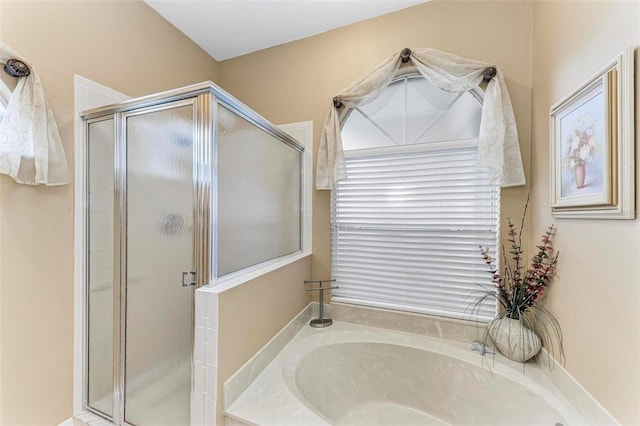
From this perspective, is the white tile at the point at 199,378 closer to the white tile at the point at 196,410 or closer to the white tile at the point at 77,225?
the white tile at the point at 196,410

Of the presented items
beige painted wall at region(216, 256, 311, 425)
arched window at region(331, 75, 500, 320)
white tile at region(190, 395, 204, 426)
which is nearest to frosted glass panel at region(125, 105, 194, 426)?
white tile at region(190, 395, 204, 426)

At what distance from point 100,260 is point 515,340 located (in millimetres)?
2355

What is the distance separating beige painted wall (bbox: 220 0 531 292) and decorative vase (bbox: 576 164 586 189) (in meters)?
0.55

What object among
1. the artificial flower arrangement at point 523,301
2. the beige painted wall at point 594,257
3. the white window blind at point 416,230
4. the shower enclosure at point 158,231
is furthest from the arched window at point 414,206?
the shower enclosure at point 158,231

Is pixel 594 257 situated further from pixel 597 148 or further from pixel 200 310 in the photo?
pixel 200 310

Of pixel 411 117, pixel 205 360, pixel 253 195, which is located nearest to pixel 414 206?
pixel 411 117

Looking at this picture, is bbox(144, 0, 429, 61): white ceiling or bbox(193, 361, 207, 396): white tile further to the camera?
bbox(144, 0, 429, 61): white ceiling

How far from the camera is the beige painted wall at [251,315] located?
116cm

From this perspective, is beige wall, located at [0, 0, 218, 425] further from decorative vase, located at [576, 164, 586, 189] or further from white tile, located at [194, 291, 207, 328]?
decorative vase, located at [576, 164, 586, 189]

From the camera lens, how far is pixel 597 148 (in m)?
1.01

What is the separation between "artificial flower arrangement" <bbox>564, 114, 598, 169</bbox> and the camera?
104 cm

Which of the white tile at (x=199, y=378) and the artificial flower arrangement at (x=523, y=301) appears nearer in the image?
the white tile at (x=199, y=378)

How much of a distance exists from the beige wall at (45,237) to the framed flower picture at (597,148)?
→ 2.43m

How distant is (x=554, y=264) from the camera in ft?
4.37
